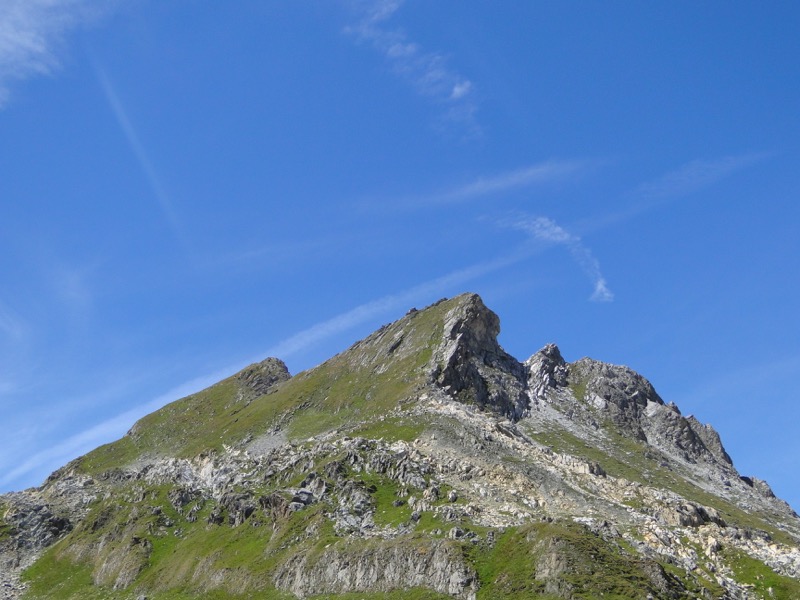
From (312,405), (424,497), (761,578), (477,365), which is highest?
(312,405)

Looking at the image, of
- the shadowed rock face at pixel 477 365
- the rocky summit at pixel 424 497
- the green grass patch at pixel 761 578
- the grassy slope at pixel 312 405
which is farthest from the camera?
the grassy slope at pixel 312 405

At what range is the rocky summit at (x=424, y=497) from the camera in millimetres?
65062

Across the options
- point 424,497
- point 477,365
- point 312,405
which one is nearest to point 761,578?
point 424,497

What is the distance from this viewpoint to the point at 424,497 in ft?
268

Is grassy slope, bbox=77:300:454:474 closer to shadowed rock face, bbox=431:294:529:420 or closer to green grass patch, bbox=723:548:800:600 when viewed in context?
shadowed rock face, bbox=431:294:529:420

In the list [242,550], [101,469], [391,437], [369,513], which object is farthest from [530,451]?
[101,469]

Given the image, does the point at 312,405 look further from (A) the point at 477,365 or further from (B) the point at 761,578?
(B) the point at 761,578

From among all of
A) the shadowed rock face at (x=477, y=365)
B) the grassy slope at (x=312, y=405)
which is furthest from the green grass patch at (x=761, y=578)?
the grassy slope at (x=312, y=405)

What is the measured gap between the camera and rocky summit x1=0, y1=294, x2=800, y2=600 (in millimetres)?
65062

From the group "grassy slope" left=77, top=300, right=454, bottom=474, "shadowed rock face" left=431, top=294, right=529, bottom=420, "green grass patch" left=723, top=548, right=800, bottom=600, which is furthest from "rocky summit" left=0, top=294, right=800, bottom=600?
"grassy slope" left=77, top=300, right=454, bottom=474

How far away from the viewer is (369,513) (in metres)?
82.5

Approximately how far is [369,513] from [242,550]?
17304 millimetres

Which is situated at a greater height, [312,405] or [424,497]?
[312,405]

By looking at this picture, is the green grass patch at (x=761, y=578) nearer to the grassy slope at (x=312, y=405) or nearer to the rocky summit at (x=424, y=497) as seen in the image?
the rocky summit at (x=424, y=497)
